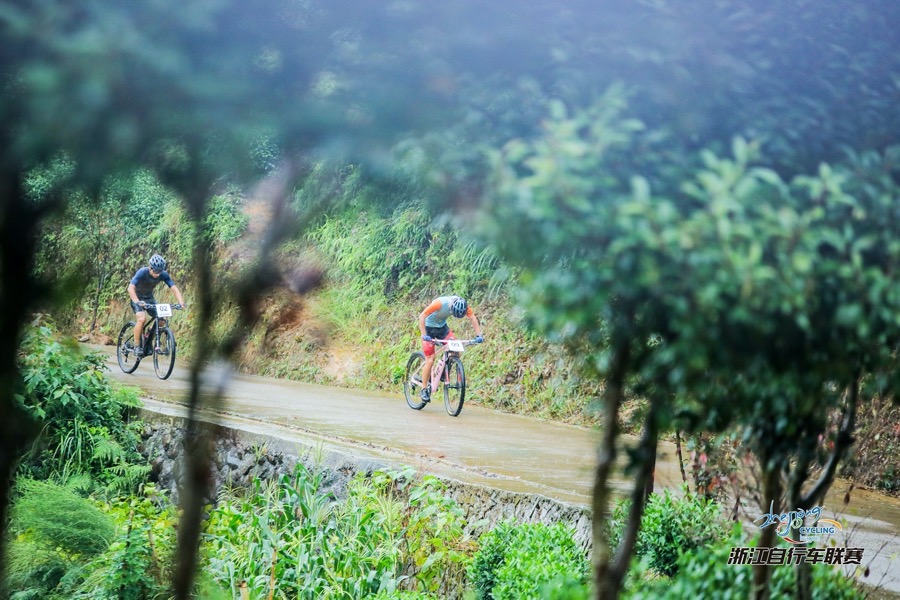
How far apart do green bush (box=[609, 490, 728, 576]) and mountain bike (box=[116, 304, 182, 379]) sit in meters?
4.39

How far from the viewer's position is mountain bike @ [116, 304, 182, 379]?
734 centimetres

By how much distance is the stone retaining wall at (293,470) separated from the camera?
4.33 meters

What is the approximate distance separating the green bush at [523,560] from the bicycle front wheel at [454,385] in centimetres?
261

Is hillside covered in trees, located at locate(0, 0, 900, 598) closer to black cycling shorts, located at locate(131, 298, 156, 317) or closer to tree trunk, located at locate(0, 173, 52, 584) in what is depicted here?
tree trunk, located at locate(0, 173, 52, 584)

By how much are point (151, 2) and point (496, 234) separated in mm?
652

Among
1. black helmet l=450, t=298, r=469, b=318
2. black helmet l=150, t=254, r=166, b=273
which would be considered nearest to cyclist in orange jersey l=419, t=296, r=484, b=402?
black helmet l=450, t=298, r=469, b=318

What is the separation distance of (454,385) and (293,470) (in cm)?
176

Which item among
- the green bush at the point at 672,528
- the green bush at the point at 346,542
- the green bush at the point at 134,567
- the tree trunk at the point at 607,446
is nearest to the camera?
the tree trunk at the point at 607,446

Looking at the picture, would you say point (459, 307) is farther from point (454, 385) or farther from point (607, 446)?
point (607, 446)

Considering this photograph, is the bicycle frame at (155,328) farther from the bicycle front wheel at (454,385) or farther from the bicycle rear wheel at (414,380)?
the bicycle front wheel at (454,385)

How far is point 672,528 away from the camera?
11.3ft

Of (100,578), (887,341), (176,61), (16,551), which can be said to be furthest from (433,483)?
(176,61)

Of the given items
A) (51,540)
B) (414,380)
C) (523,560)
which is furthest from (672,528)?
(414,380)

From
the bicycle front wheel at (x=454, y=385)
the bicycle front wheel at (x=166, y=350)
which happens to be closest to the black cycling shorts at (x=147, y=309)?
the bicycle front wheel at (x=166, y=350)
